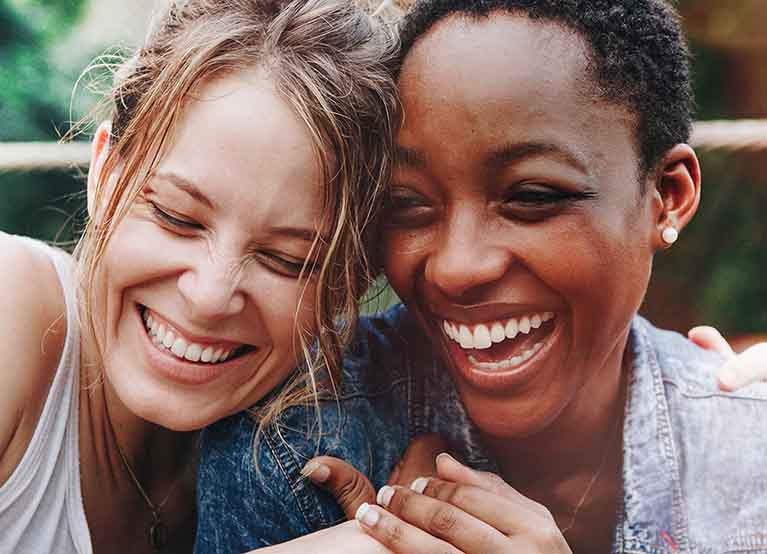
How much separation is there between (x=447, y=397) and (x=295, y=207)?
24 cm

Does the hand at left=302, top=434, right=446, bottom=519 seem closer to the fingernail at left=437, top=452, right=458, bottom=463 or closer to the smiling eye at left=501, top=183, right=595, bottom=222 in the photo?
the fingernail at left=437, top=452, right=458, bottom=463

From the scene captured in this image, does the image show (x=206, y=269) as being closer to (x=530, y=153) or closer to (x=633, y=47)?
(x=530, y=153)

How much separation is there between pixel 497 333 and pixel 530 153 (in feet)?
0.55

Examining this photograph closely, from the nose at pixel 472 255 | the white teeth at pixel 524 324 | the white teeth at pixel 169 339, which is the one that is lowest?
the white teeth at pixel 169 339

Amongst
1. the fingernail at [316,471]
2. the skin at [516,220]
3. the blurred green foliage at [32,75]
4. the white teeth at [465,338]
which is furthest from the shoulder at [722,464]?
the blurred green foliage at [32,75]

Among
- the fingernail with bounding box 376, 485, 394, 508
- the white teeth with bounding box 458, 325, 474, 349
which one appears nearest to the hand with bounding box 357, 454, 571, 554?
the fingernail with bounding box 376, 485, 394, 508

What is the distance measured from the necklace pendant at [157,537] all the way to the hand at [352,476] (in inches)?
10.1

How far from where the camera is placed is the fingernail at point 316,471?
32.0 inches

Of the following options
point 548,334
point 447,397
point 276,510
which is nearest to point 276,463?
point 276,510

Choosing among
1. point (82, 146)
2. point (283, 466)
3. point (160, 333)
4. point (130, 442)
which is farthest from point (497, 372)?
point (82, 146)

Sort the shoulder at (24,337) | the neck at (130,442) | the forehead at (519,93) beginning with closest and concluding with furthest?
the forehead at (519,93), the shoulder at (24,337), the neck at (130,442)

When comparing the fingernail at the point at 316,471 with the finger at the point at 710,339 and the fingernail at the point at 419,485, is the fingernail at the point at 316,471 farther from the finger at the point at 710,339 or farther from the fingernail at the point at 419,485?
the finger at the point at 710,339

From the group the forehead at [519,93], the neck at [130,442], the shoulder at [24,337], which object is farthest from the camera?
the neck at [130,442]

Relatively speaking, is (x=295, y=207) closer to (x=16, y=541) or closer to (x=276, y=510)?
(x=276, y=510)
